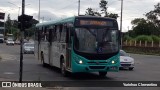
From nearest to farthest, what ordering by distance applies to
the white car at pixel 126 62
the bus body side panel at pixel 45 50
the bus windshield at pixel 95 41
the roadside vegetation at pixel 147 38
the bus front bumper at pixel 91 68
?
the bus front bumper at pixel 91 68 < the bus windshield at pixel 95 41 < the bus body side panel at pixel 45 50 < the white car at pixel 126 62 < the roadside vegetation at pixel 147 38

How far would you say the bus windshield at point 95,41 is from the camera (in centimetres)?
1873

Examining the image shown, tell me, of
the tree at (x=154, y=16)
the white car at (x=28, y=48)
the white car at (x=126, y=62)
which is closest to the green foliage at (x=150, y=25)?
the tree at (x=154, y=16)

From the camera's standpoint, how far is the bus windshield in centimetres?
1873

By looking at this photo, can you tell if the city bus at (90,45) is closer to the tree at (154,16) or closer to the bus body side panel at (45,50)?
the bus body side panel at (45,50)

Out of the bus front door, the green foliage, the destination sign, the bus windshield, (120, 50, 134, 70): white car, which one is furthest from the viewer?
the green foliage

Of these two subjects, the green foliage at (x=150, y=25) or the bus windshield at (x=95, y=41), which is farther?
the green foliage at (x=150, y=25)

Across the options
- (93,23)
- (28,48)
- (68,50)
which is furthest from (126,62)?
(28,48)

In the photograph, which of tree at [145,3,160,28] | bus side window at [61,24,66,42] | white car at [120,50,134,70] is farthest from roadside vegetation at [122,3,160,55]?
bus side window at [61,24,66,42]

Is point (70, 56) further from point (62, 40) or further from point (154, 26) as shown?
A: point (154, 26)

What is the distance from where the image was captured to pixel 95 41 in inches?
738

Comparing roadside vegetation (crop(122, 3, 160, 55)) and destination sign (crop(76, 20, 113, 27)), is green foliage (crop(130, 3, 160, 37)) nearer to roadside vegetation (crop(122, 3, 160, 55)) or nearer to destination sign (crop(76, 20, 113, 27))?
roadside vegetation (crop(122, 3, 160, 55))

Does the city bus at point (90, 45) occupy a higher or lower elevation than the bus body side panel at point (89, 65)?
higher

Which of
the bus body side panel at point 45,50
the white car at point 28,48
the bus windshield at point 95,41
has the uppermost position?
the bus windshield at point 95,41

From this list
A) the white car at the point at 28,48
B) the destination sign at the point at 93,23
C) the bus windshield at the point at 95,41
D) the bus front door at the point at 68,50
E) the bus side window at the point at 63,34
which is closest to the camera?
the bus windshield at the point at 95,41
